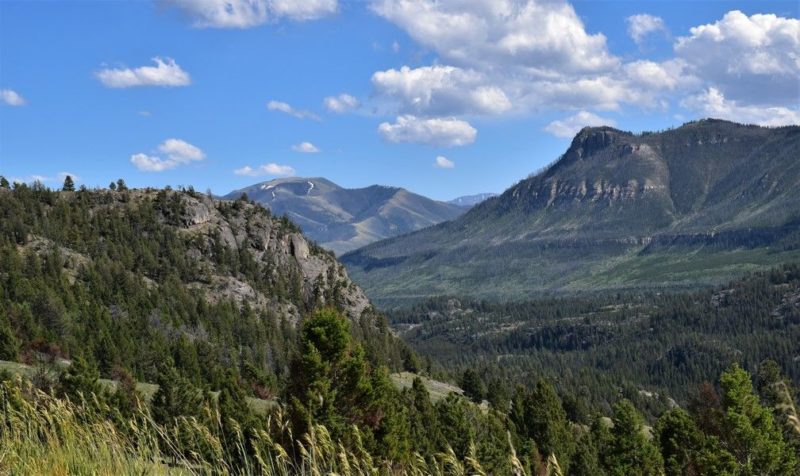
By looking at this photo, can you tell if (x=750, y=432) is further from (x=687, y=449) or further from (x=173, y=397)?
(x=173, y=397)

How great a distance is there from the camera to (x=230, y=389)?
2744 inches

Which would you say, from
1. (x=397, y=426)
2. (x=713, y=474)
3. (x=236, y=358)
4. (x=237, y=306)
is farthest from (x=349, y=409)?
(x=237, y=306)

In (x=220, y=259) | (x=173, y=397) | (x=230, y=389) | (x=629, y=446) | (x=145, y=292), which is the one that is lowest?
(x=629, y=446)

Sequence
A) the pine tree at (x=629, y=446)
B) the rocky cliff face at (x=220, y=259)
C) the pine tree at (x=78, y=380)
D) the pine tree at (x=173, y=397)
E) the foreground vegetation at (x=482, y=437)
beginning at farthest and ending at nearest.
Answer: the rocky cliff face at (x=220, y=259)
the pine tree at (x=629, y=446)
the pine tree at (x=173, y=397)
the pine tree at (x=78, y=380)
the foreground vegetation at (x=482, y=437)

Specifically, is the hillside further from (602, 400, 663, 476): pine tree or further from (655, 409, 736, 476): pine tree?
(655, 409, 736, 476): pine tree

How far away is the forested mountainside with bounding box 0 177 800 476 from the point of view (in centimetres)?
926

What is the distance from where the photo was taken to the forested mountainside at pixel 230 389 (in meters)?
9.26

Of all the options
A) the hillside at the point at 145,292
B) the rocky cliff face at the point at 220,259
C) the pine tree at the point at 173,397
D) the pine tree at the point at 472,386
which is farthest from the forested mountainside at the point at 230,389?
the rocky cliff face at the point at 220,259

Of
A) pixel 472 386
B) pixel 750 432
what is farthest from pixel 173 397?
pixel 472 386

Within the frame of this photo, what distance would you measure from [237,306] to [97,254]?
1476 inches

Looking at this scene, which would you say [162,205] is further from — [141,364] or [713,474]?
[713,474]

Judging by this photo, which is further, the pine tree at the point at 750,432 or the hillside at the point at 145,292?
the hillside at the point at 145,292

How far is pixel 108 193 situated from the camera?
188 metres

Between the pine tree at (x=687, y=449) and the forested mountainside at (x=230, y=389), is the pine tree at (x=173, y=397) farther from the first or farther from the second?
the pine tree at (x=687, y=449)
